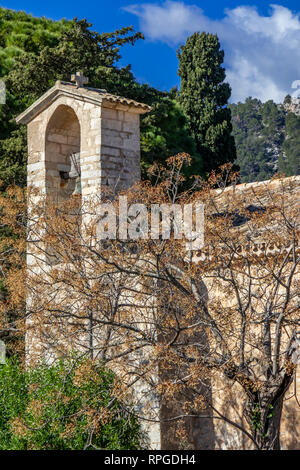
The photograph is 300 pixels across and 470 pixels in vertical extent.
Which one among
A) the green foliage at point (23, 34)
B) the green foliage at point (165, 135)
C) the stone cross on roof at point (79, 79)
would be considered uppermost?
the green foliage at point (23, 34)

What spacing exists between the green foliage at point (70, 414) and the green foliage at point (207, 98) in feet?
37.9

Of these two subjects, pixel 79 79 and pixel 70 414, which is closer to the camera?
pixel 70 414

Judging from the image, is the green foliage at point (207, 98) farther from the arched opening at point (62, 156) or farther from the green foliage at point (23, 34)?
the arched opening at point (62, 156)

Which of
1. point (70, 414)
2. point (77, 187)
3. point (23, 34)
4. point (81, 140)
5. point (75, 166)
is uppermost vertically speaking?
point (23, 34)

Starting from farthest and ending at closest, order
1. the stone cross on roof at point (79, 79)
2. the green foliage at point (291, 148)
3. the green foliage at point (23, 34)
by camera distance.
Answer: the green foliage at point (291, 148) → the green foliage at point (23, 34) → the stone cross on roof at point (79, 79)

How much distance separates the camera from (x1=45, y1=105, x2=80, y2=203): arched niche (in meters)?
11.0

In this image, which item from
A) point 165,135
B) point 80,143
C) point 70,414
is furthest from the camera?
point 165,135

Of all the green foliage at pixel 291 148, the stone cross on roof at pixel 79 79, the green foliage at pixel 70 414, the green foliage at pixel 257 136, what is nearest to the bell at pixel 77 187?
the stone cross on roof at pixel 79 79

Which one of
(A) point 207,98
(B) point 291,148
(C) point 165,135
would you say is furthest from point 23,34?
(B) point 291,148

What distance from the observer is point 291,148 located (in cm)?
3422

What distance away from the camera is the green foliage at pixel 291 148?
30875 mm

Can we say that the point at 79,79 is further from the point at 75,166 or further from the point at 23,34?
the point at 23,34

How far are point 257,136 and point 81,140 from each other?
28.4 meters

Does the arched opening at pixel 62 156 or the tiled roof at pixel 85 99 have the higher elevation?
the tiled roof at pixel 85 99
